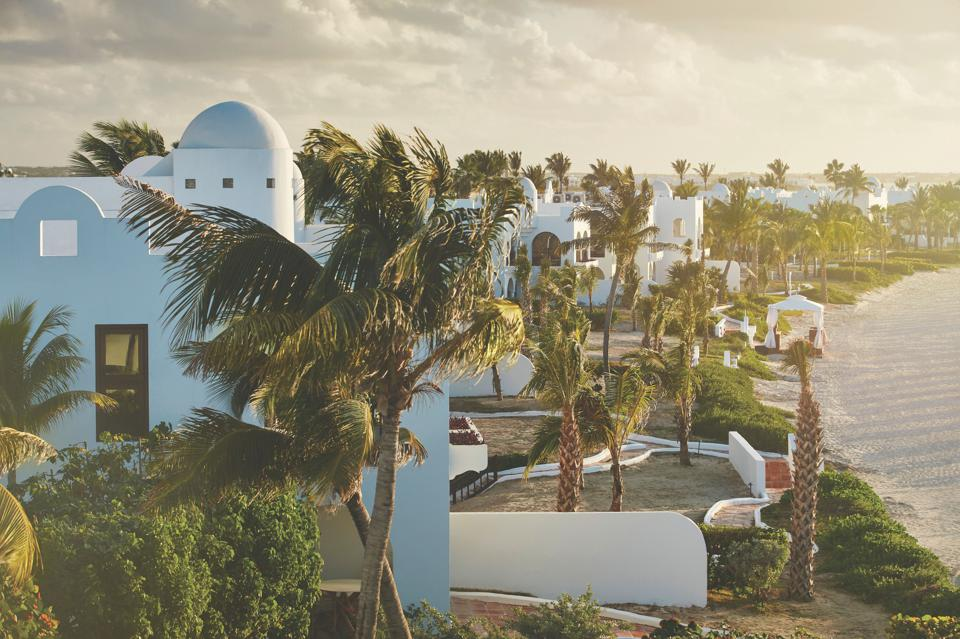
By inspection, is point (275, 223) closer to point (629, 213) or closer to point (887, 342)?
point (629, 213)

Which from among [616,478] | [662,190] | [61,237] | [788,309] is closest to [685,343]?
[616,478]

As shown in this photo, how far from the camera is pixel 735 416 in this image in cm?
3366

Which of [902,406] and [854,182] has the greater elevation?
[854,182]

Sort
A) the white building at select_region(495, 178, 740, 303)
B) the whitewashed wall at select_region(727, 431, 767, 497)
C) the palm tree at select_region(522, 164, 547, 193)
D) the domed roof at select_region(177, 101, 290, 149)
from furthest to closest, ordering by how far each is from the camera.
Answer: the palm tree at select_region(522, 164, 547, 193) → the white building at select_region(495, 178, 740, 303) → the whitewashed wall at select_region(727, 431, 767, 497) → the domed roof at select_region(177, 101, 290, 149)

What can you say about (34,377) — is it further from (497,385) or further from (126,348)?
(497,385)

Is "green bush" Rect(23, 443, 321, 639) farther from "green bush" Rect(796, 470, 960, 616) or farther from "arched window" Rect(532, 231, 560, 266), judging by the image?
"arched window" Rect(532, 231, 560, 266)

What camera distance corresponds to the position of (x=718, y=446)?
31.4m

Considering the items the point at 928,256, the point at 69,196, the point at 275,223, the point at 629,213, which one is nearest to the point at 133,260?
the point at 69,196

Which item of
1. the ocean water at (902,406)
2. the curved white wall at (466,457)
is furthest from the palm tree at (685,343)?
the ocean water at (902,406)

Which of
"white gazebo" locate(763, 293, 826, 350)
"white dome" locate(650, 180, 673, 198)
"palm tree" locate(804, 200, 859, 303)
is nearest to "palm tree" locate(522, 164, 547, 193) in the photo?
"white dome" locate(650, 180, 673, 198)

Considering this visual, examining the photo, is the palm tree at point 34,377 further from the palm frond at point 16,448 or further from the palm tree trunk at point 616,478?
the palm tree trunk at point 616,478

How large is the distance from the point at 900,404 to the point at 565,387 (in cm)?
2623

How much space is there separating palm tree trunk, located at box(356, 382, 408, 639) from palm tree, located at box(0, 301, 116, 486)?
4.87 m

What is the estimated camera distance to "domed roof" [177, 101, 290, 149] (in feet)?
65.7
